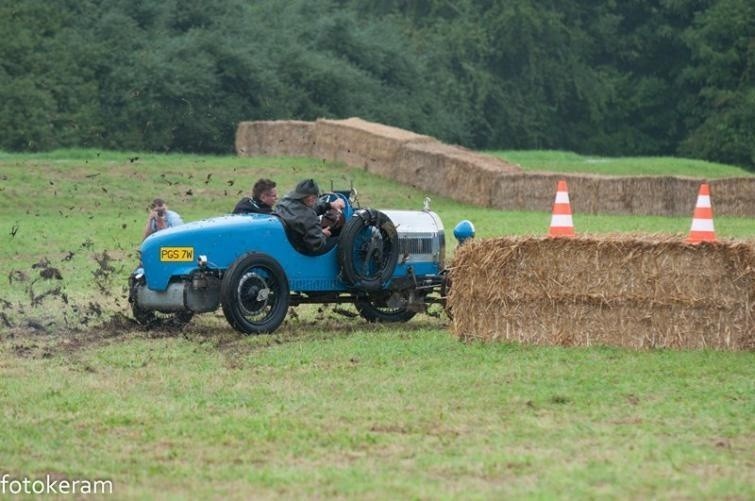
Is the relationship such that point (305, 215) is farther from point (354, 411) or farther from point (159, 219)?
point (354, 411)

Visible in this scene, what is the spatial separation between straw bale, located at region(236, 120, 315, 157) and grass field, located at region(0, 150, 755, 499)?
2491 cm

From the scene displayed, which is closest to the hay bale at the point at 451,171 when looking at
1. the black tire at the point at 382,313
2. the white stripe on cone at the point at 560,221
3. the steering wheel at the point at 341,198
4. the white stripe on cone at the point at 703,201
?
the black tire at the point at 382,313

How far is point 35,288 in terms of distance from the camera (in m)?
19.8

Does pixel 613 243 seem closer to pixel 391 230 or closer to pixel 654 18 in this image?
pixel 391 230

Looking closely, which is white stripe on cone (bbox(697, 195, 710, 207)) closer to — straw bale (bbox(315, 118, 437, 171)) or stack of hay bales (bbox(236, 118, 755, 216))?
stack of hay bales (bbox(236, 118, 755, 216))

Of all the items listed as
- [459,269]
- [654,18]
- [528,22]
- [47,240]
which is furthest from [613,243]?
[654,18]

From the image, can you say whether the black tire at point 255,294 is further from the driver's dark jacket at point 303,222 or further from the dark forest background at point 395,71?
the dark forest background at point 395,71

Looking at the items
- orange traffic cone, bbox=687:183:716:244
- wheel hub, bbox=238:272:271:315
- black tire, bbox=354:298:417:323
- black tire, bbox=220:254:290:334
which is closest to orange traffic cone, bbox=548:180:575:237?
orange traffic cone, bbox=687:183:716:244

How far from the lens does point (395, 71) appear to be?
6450 cm

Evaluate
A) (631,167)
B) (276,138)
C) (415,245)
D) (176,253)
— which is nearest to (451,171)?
(276,138)

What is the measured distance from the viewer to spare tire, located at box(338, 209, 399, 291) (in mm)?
15930

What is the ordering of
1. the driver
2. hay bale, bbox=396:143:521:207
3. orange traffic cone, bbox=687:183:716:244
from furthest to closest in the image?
hay bale, bbox=396:143:521:207
the driver
orange traffic cone, bbox=687:183:716:244

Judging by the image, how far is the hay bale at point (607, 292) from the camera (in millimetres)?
13719

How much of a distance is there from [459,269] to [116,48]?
134ft
